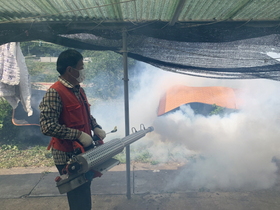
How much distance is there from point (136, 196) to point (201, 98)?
182 inches

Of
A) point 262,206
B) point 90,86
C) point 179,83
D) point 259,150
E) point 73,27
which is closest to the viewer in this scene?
point 73,27

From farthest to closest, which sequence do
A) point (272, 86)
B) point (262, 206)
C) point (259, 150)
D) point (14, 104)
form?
point (272, 86) < point (259, 150) < point (14, 104) < point (262, 206)

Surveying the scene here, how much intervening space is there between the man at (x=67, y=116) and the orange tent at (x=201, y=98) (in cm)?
546

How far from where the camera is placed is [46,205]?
3770 mm

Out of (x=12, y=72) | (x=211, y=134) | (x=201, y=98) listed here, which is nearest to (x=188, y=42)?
(x=12, y=72)

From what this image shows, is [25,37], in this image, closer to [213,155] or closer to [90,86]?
[213,155]

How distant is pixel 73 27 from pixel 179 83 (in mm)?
6309

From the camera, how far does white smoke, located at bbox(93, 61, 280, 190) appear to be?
453 cm

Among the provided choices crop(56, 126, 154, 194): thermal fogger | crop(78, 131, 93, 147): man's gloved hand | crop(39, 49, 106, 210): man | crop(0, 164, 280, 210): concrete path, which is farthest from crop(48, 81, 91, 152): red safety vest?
crop(0, 164, 280, 210): concrete path

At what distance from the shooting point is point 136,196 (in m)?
3.94

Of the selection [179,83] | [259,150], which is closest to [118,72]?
[179,83]

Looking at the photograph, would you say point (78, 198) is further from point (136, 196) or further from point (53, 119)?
point (136, 196)

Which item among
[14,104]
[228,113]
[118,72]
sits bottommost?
[228,113]

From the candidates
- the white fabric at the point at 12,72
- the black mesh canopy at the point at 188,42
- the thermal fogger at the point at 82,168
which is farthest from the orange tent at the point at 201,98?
the thermal fogger at the point at 82,168
